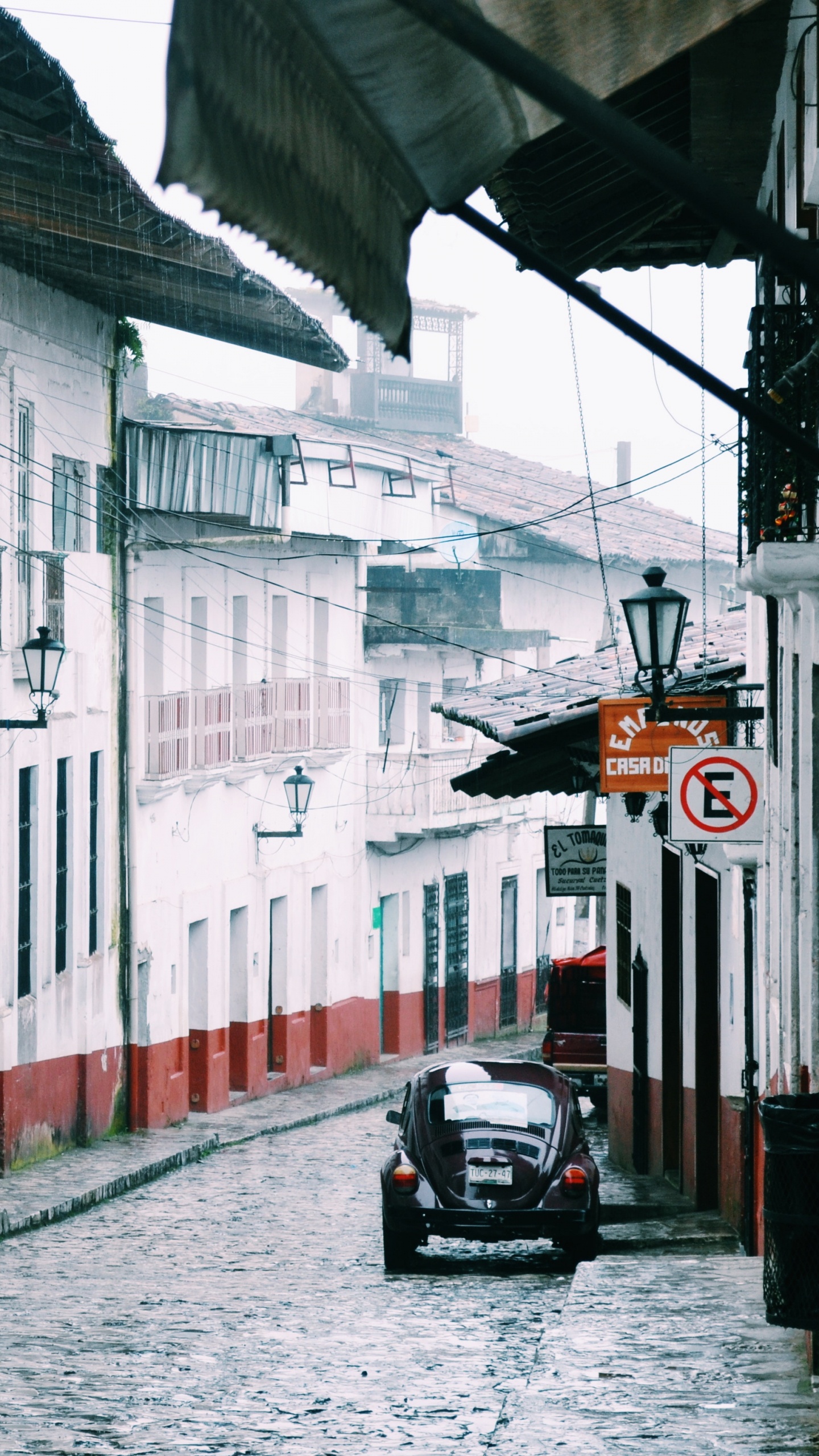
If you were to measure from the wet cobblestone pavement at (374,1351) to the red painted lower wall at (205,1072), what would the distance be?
36.4ft

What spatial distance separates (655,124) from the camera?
937cm

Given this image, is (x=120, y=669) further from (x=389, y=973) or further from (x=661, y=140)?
(x=661, y=140)

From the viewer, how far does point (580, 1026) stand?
25.3m

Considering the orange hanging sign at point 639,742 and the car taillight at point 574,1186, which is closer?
the orange hanging sign at point 639,742

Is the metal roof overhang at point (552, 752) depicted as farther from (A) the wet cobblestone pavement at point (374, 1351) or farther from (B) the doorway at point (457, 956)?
(B) the doorway at point (457, 956)

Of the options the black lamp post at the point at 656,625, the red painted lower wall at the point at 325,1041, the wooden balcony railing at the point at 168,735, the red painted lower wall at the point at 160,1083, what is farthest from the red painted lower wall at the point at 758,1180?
the red painted lower wall at the point at 325,1041

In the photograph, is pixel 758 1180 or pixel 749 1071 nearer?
pixel 758 1180

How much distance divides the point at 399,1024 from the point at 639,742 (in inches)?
923

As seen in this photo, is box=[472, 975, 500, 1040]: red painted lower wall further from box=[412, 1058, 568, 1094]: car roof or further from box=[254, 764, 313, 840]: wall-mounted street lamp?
box=[412, 1058, 568, 1094]: car roof

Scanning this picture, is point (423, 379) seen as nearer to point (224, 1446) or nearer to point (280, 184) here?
point (224, 1446)

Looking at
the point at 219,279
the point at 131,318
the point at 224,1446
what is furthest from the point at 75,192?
the point at 224,1446

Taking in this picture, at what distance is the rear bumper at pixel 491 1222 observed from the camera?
1295 cm

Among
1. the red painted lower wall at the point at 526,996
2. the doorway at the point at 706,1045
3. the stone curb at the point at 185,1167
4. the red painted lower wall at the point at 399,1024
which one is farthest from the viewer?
the red painted lower wall at the point at 526,996

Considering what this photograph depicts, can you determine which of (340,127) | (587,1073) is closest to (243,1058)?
(587,1073)
